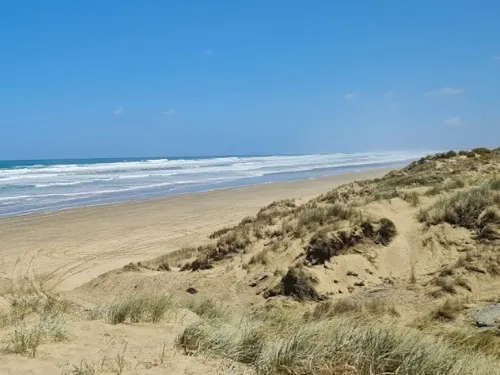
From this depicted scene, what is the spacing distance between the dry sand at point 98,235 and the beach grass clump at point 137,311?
5.65 m

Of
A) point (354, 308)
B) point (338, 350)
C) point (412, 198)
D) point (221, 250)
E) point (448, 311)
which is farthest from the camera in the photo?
point (221, 250)

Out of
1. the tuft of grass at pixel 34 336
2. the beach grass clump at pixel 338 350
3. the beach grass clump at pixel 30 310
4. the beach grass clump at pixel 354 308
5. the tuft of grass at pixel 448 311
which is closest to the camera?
the beach grass clump at pixel 338 350

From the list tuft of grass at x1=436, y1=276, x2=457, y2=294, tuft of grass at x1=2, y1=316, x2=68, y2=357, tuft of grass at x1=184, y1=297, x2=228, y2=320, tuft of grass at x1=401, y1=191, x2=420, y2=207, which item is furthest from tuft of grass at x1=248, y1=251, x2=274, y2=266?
tuft of grass at x1=2, y1=316, x2=68, y2=357

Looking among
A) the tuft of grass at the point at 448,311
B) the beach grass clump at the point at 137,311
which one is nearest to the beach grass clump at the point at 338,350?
the beach grass clump at the point at 137,311

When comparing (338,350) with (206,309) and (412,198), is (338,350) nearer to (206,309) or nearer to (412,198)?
(206,309)

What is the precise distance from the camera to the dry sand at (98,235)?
1223 cm

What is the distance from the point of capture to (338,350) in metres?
4.16

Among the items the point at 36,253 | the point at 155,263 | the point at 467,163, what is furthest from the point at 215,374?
the point at 467,163

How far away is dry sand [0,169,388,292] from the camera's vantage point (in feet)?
40.1

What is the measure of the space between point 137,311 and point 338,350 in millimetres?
2589

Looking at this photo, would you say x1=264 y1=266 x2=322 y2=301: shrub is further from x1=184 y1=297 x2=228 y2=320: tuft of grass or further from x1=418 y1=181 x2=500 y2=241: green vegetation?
x1=418 y1=181 x2=500 y2=241: green vegetation

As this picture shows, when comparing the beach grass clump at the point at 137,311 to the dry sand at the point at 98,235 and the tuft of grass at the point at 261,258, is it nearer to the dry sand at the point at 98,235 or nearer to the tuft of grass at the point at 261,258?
the tuft of grass at the point at 261,258

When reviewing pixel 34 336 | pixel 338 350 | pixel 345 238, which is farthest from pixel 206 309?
pixel 345 238

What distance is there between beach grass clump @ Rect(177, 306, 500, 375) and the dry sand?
747cm
